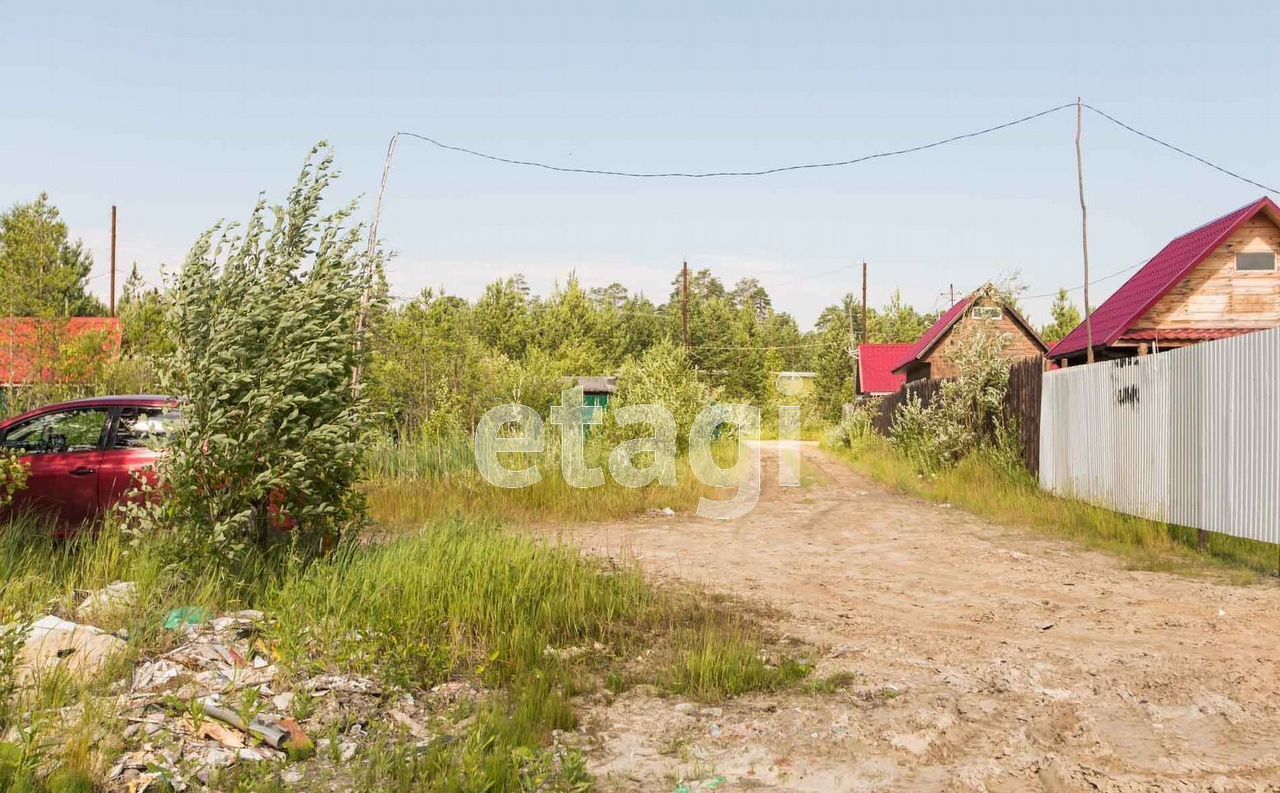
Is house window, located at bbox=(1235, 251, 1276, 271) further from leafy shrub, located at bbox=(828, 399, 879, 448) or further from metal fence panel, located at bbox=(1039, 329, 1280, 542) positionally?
leafy shrub, located at bbox=(828, 399, 879, 448)

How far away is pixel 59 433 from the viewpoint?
29.4 ft

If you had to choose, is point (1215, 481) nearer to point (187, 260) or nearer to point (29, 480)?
point (187, 260)

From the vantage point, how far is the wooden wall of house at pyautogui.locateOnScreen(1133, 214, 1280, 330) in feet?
59.0

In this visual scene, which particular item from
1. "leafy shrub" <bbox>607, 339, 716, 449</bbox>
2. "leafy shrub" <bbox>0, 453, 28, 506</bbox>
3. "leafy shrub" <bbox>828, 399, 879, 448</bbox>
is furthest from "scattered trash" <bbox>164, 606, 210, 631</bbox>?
"leafy shrub" <bbox>828, 399, 879, 448</bbox>

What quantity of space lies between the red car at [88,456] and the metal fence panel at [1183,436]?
10275 mm

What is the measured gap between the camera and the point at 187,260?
23.0 feet

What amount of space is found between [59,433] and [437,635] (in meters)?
5.42

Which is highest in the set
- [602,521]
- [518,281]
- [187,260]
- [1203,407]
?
[518,281]

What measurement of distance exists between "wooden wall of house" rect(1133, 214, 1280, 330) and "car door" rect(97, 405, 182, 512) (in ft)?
56.7

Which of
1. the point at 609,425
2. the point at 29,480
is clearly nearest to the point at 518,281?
the point at 609,425

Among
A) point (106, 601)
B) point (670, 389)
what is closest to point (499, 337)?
point (670, 389)

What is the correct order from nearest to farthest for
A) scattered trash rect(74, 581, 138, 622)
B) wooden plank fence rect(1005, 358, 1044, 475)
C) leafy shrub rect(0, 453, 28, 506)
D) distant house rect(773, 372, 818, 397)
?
scattered trash rect(74, 581, 138, 622) < leafy shrub rect(0, 453, 28, 506) < wooden plank fence rect(1005, 358, 1044, 475) < distant house rect(773, 372, 818, 397)

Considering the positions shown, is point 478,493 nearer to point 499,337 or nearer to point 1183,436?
point 1183,436

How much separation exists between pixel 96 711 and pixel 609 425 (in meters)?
13.9
